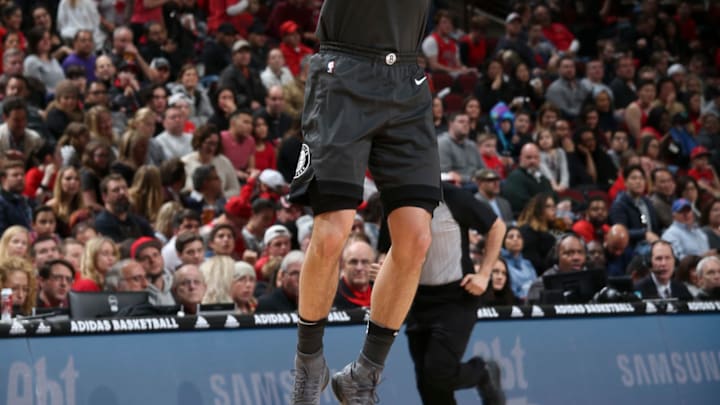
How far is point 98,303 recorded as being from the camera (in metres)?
6.80

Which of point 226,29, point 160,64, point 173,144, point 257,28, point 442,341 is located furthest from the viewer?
point 257,28

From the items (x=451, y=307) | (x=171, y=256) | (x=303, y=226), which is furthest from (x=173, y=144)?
(x=451, y=307)

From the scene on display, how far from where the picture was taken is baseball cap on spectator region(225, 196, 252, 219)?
10.7m

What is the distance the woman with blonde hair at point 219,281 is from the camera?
8.31 metres

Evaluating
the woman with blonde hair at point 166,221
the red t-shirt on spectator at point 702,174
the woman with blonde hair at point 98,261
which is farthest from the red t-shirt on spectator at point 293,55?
the woman with blonde hair at point 98,261

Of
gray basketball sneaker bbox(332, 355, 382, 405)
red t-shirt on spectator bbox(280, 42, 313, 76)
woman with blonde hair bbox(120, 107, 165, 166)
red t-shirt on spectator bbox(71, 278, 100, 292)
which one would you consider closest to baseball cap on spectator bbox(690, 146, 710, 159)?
red t-shirt on spectator bbox(280, 42, 313, 76)

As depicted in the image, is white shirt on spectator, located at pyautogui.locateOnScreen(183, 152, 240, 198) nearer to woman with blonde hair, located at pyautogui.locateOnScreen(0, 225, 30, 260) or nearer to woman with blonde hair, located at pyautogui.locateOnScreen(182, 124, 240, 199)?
woman with blonde hair, located at pyautogui.locateOnScreen(182, 124, 240, 199)

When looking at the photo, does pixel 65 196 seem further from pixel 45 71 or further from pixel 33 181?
pixel 45 71

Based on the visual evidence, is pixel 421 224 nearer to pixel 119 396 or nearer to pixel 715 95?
pixel 119 396

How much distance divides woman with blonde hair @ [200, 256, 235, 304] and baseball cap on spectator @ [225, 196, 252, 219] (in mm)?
2354

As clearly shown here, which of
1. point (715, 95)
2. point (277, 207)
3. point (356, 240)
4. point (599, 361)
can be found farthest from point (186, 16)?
point (599, 361)

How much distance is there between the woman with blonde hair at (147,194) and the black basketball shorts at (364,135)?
5971 mm

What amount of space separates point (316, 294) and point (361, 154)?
20.7 inches

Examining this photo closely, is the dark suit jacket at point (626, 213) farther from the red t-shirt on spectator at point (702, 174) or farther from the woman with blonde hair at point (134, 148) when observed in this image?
the woman with blonde hair at point (134, 148)
